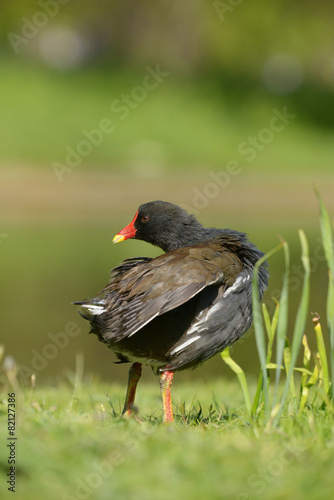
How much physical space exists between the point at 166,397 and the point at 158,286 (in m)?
0.58

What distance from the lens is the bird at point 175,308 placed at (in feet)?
12.8

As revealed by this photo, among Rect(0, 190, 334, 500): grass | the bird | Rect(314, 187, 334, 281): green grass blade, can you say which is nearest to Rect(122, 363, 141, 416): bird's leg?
the bird

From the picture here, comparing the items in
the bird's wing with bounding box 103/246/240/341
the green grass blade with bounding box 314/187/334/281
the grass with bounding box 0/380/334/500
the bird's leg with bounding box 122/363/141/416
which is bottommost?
the bird's leg with bounding box 122/363/141/416

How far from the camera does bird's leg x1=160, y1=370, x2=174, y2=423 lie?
401 centimetres

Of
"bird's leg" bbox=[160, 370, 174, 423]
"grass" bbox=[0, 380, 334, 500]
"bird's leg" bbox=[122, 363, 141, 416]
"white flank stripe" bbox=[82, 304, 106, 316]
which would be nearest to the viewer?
"grass" bbox=[0, 380, 334, 500]

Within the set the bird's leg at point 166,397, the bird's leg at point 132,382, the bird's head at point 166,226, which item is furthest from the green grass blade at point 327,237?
the bird's head at point 166,226

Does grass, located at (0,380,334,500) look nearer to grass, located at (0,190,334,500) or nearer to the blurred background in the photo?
grass, located at (0,190,334,500)

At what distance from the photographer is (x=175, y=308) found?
4105mm

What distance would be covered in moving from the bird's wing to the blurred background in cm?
338

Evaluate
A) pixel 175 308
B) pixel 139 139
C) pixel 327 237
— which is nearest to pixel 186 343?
pixel 175 308

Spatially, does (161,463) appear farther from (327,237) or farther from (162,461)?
(327,237)

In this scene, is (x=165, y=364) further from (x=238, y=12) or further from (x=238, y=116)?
(x=238, y=12)

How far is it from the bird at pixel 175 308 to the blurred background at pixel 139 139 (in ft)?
10.7

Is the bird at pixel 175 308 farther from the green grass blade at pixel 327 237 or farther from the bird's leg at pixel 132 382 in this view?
the green grass blade at pixel 327 237
